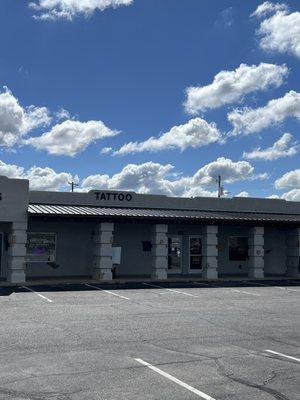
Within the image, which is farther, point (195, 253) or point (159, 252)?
point (195, 253)

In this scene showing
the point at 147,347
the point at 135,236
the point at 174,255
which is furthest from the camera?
the point at 174,255

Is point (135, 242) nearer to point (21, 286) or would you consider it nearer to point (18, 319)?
point (21, 286)

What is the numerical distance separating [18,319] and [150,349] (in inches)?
187

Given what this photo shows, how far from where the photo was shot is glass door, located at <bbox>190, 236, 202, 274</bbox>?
30.4m

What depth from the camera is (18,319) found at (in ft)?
44.0

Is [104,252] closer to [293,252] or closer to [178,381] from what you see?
[293,252]

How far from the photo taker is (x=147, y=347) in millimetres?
10344

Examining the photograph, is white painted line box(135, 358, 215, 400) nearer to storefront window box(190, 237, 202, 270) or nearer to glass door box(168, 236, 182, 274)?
glass door box(168, 236, 182, 274)

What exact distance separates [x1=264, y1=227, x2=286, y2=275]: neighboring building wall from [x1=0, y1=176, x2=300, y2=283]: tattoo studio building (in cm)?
6

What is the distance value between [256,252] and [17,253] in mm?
13407

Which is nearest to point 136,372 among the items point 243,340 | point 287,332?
point 243,340

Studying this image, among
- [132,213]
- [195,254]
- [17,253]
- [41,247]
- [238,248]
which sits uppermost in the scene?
[132,213]

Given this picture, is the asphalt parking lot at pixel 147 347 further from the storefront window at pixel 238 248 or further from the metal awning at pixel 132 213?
the storefront window at pixel 238 248

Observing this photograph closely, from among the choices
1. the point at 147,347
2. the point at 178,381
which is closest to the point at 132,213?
the point at 147,347
